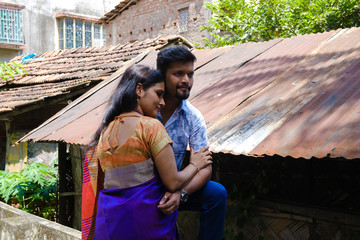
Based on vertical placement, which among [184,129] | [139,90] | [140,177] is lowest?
[140,177]

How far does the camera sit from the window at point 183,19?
16.8m

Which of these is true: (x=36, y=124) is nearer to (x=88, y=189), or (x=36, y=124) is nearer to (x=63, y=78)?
(x=63, y=78)

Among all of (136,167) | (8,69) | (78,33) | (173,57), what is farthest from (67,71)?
(78,33)

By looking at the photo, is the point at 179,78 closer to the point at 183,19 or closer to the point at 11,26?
the point at 183,19

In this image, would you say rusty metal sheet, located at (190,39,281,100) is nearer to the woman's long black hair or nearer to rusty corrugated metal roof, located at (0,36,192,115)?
the woman's long black hair

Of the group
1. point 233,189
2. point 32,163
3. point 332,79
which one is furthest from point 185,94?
point 32,163

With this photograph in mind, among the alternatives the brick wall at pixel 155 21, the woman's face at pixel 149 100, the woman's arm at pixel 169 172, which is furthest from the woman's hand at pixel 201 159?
the brick wall at pixel 155 21

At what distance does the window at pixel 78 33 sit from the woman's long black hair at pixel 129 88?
19.9 meters

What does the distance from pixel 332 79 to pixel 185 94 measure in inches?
59.7

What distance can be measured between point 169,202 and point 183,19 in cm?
1555

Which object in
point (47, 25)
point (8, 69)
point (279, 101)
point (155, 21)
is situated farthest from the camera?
point (47, 25)

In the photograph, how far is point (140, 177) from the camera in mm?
2088

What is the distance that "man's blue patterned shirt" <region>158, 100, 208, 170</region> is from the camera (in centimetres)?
262

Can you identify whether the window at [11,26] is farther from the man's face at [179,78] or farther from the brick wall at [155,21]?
the man's face at [179,78]
